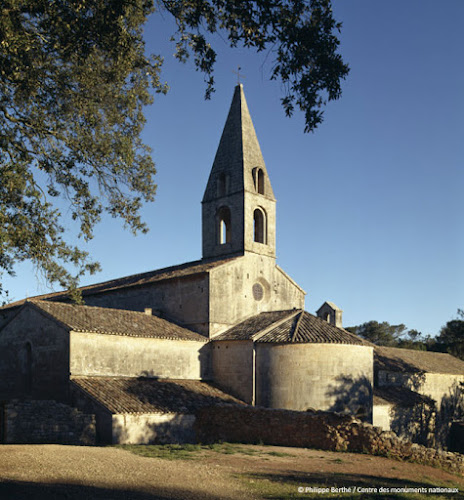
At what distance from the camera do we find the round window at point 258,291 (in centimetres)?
3110

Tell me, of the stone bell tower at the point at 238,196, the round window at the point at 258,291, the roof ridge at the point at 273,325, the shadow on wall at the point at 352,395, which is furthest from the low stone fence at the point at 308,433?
the stone bell tower at the point at 238,196

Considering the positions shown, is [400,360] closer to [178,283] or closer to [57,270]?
[178,283]

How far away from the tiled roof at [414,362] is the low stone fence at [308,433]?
17985mm

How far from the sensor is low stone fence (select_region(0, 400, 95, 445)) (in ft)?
58.6

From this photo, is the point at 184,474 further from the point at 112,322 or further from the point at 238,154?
the point at 238,154

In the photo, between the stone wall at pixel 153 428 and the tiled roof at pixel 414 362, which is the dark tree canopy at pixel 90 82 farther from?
the tiled roof at pixel 414 362

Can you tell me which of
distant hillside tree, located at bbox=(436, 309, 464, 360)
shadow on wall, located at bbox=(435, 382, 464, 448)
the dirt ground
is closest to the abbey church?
shadow on wall, located at bbox=(435, 382, 464, 448)

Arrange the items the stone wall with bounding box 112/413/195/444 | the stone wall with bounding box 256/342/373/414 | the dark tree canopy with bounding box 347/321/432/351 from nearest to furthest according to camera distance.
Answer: the stone wall with bounding box 112/413/195/444, the stone wall with bounding box 256/342/373/414, the dark tree canopy with bounding box 347/321/432/351

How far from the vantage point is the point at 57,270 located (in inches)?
642

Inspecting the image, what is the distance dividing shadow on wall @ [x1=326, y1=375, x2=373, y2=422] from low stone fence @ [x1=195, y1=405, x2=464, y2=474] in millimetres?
4639

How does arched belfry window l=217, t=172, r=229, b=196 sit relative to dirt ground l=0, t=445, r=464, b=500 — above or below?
above

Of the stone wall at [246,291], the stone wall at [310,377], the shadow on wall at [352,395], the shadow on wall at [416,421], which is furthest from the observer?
the shadow on wall at [416,421]

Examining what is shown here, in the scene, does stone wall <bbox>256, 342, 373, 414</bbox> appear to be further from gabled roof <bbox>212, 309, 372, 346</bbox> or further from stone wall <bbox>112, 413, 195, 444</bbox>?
stone wall <bbox>112, 413, 195, 444</bbox>

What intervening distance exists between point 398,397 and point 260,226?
13.8 m
